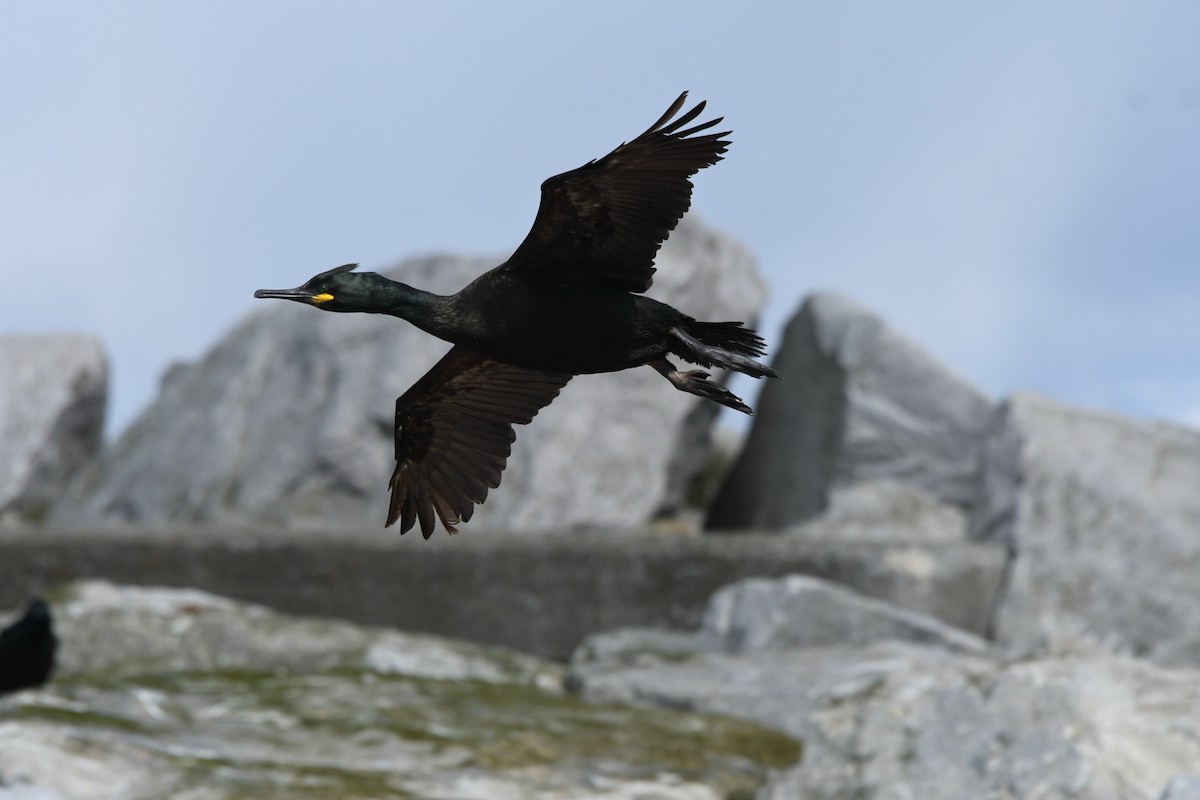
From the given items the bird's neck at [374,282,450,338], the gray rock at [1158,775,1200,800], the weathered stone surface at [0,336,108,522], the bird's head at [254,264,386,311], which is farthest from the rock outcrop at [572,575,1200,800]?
the weathered stone surface at [0,336,108,522]

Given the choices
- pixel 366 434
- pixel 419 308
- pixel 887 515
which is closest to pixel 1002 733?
pixel 419 308

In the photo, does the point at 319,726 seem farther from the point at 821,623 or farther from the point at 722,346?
the point at 722,346

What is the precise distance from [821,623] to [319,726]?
10.0 ft

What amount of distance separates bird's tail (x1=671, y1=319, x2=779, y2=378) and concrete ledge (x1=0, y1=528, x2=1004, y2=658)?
606 cm

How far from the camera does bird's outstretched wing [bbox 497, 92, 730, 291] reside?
4824 millimetres

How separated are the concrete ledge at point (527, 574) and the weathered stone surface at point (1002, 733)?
115 inches

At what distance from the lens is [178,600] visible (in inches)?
413

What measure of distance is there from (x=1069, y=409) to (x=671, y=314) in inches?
291

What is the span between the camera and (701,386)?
4738mm

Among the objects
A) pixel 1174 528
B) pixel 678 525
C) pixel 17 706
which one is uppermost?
pixel 1174 528

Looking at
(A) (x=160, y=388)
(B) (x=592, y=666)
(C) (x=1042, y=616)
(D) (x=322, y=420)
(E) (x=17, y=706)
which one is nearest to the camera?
(E) (x=17, y=706)

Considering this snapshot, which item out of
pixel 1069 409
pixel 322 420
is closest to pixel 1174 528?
pixel 1069 409

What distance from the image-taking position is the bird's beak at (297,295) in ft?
14.6

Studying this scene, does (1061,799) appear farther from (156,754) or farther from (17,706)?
(17,706)
